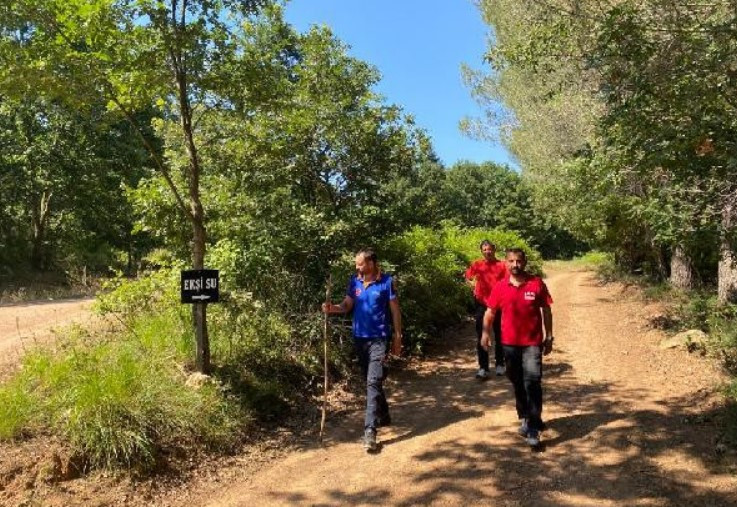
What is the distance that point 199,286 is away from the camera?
19.8ft

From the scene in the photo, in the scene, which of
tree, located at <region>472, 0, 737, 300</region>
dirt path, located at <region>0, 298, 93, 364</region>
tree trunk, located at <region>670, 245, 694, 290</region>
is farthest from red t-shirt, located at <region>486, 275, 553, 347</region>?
tree trunk, located at <region>670, 245, 694, 290</region>

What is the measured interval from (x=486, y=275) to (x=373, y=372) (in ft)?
9.24

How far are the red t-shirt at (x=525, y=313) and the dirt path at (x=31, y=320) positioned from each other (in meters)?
5.56

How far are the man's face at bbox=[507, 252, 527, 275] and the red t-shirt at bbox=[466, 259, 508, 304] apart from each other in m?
2.26

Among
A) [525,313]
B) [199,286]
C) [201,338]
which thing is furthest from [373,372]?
[199,286]

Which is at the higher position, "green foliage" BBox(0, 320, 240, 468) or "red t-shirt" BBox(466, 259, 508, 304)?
"red t-shirt" BBox(466, 259, 508, 304)

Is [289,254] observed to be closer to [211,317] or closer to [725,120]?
[211,317]

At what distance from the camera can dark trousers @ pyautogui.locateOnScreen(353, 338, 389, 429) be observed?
5602 mm

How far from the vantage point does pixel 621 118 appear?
6125mm

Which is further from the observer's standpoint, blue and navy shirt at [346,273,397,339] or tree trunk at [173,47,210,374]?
tree trunk at [173,47,210,374]

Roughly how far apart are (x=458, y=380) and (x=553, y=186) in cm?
972

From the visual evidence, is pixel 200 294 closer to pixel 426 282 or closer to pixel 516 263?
pixel 516 263

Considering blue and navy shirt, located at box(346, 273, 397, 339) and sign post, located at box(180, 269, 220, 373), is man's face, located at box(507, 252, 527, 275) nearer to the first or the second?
blue and navy shirt, located at box(346, 273, 397, 339)

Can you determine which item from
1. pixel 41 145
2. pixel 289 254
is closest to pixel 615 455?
pixel 289 254
